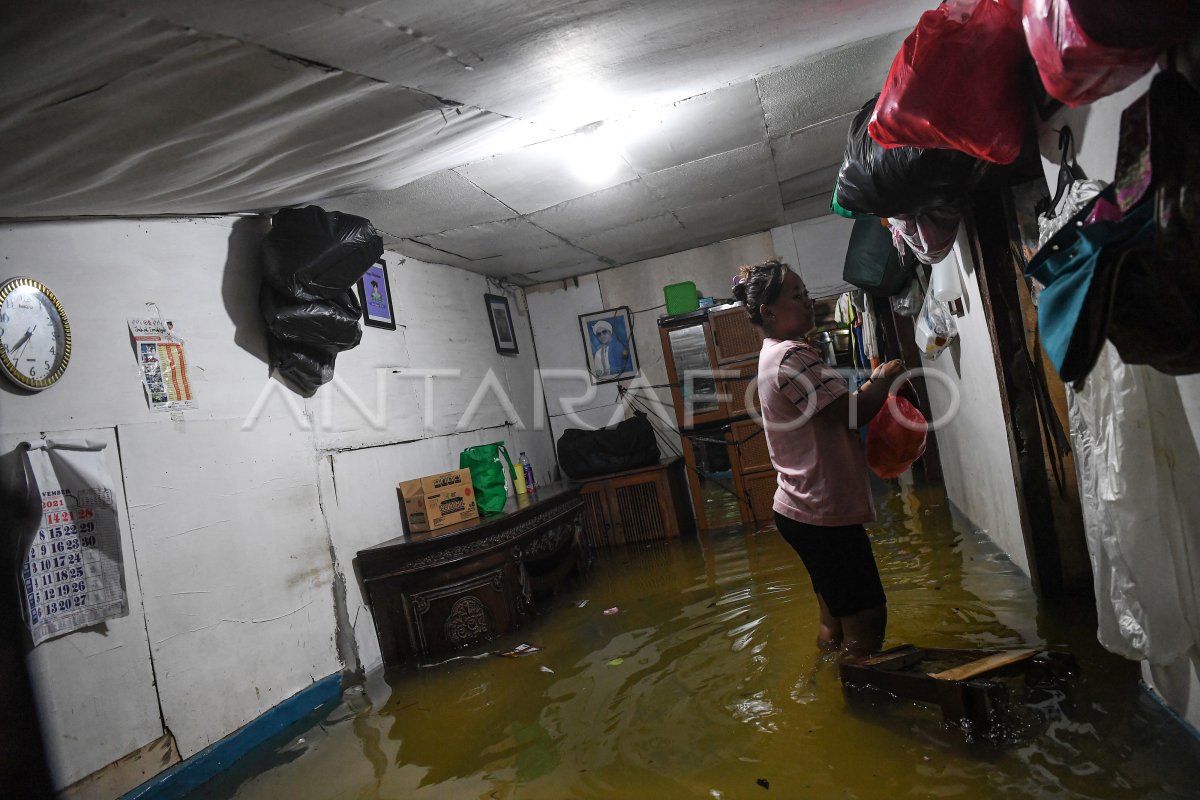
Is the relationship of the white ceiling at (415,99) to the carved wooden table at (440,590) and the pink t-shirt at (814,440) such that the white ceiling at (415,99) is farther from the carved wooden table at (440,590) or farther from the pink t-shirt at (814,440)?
the carved wooden table at (440,590)

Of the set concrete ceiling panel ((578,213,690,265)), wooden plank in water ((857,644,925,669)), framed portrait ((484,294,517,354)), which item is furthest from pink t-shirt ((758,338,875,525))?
framed portrait ((484,294,517,354))

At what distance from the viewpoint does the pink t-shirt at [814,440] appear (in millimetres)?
2184

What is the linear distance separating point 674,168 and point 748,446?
110 inches

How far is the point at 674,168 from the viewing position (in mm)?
4547

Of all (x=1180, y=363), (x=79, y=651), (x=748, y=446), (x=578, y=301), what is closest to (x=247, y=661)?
(x=79, y=651)

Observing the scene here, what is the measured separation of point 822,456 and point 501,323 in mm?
4989

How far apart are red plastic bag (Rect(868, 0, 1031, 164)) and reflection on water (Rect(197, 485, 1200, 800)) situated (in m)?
1.61

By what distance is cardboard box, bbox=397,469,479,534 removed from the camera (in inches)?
169

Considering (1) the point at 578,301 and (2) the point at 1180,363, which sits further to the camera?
(1) the point at 578,301

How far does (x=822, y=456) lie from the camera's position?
87.3 inches

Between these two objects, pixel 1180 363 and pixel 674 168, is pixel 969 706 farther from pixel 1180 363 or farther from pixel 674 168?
pixel 674 168

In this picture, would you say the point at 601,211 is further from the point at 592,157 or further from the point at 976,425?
the point at 976,425

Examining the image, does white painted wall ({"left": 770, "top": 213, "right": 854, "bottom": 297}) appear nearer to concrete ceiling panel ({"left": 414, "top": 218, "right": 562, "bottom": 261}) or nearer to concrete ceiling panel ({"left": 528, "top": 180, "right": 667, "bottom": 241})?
concrete ceiling panel ({"left": 528, "top": 180, "right": 667, "bottom": 241})

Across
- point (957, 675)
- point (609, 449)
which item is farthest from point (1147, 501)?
point (609, 449)
